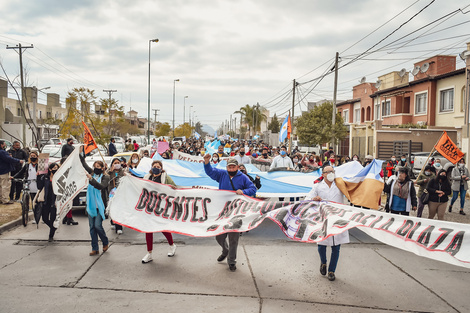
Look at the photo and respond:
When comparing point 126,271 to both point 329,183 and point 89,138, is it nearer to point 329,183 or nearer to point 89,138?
point 329,183

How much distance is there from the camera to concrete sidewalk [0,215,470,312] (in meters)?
5.44

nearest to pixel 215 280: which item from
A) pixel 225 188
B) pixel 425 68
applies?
pixel 225 188

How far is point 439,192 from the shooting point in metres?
10.4

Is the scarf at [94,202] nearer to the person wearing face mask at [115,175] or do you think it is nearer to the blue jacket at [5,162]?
the person wearing face mask at [115,175]

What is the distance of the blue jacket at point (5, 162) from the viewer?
11945 mm

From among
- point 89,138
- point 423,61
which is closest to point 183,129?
point 423,61

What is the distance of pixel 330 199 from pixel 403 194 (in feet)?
10.2

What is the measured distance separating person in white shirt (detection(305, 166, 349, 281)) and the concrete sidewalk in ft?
0.78

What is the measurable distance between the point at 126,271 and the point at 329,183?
3.61m

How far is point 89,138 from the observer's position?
38.6ft

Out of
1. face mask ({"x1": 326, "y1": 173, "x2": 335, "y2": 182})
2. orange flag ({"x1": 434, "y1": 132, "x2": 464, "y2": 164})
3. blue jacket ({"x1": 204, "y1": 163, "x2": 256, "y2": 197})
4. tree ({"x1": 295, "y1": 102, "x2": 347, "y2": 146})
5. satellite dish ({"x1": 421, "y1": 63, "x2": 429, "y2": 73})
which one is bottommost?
blue jacket ({"x1": 204, "y1": 163, "x2": 256, "y2": 197})

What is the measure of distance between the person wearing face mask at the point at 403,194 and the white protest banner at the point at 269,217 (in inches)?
130

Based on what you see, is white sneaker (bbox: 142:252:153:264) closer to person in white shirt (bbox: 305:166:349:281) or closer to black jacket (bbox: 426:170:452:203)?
person in white shirt (bbox: 305:166:349:281)

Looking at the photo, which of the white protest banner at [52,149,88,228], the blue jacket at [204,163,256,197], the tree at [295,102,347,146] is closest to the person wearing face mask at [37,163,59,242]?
the white protest banner at [52,149,88,228]
